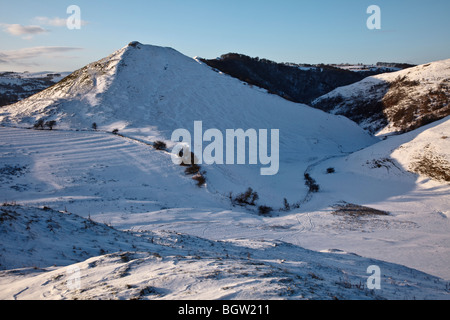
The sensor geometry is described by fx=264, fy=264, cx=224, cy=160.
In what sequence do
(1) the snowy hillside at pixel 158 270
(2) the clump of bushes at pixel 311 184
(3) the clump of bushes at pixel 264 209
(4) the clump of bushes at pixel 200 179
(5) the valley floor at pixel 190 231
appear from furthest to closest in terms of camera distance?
(2) the clump of bushes at pixel 311 184 < (4) the clump of bushes at pixel 200 179 < (3) the clump of bushes at pixel 264 209 < (5) the valley floor at pixel 190 231 < (1) the snowy hillside at pixel 158 270

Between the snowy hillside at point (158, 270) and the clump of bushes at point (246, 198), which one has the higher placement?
the snowy hillside at point (158, 270)

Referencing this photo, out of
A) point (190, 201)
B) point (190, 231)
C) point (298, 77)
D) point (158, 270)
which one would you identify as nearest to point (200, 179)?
point (190, 201)

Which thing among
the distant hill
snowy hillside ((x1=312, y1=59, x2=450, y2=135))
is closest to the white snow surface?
snowy hillside ((x1=312, y1=59, x2=450, y2=135))

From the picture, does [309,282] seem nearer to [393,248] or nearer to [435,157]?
[393,248]

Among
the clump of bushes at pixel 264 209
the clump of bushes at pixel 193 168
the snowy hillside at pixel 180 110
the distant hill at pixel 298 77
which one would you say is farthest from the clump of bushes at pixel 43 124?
the distant hill at pixel 298 77

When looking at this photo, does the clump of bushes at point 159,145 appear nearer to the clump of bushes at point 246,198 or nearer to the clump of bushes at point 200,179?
the clump of bushes at point 200,179

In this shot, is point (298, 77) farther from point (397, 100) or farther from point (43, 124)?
point (43, 124)
